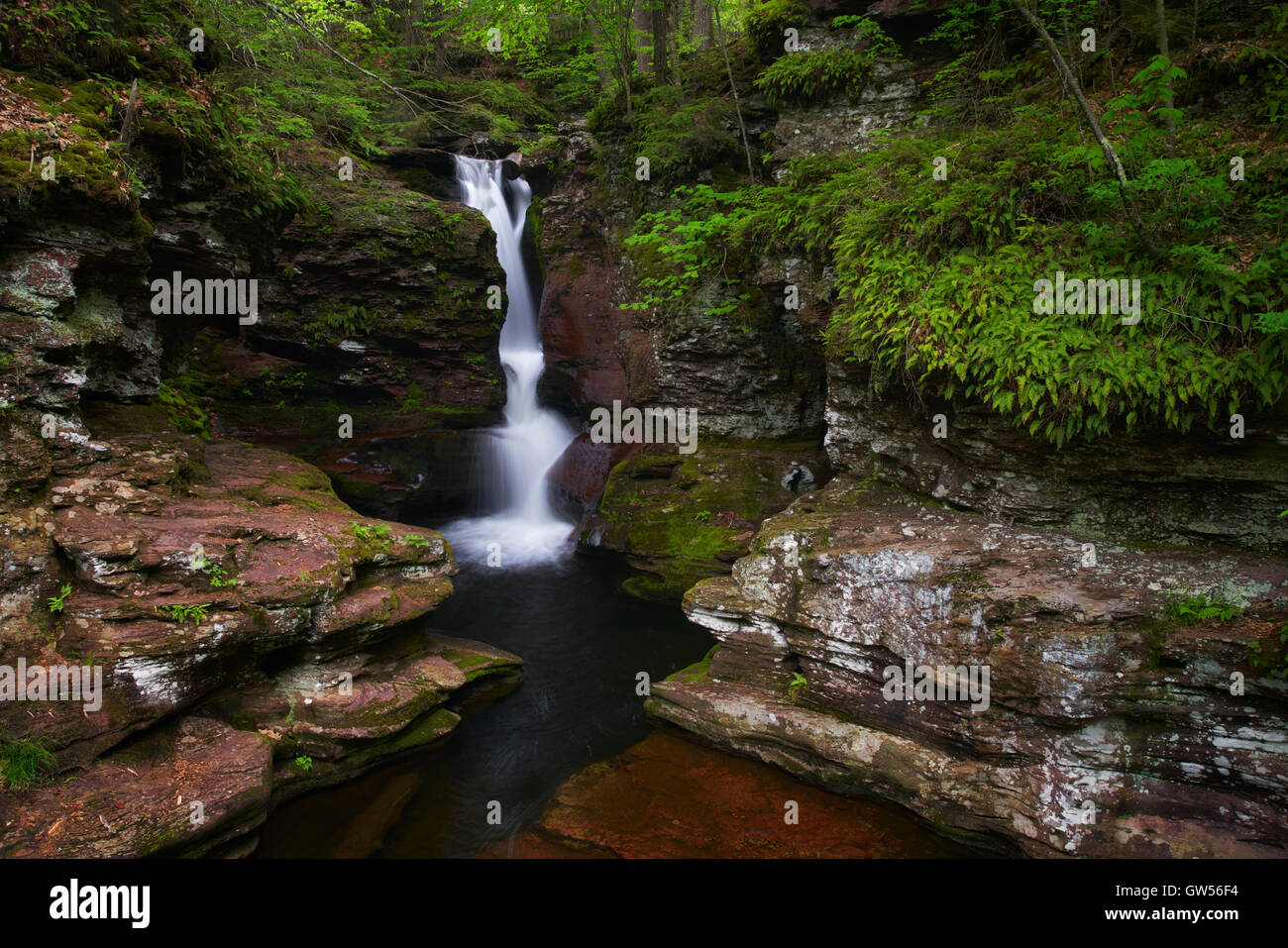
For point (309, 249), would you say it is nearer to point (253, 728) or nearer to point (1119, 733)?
point (253, 728)

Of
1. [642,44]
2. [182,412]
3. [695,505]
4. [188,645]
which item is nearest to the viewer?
[188,645]

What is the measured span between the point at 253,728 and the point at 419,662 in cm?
198

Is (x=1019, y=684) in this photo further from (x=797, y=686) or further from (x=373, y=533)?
(x=373, y=533)

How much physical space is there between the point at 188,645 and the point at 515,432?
32.3 ft

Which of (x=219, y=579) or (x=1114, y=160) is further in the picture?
(x=219, y=579)

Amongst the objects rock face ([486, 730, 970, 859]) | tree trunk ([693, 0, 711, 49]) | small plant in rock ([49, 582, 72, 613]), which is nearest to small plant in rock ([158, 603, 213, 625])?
small plant in rock ([49, 582, 72, 613])

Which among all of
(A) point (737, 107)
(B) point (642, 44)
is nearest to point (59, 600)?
(A) point (737, 107)

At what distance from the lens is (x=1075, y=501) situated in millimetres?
6305

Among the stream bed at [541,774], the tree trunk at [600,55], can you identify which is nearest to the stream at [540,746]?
the stream bed at [541,774]

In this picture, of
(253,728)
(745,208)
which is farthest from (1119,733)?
(745,208)

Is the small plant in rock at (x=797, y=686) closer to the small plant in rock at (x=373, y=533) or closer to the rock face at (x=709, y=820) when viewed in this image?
the rock face at (x=709, y=820)

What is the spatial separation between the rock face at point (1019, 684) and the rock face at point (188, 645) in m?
3.74

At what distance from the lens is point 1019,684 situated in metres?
5.42

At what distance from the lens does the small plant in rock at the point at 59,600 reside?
17.8 ft
